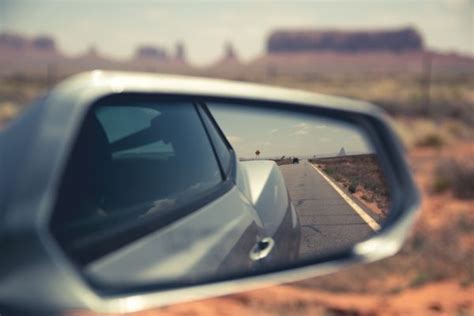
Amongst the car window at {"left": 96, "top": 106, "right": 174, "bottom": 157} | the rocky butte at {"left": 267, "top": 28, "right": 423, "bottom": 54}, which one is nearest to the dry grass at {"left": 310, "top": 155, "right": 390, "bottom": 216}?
the car window at {"left": 96, "top": 106, "right": 174, "bottom": 157}

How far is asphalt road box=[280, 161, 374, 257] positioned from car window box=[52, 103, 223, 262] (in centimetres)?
43

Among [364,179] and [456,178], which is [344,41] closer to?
[456,178]

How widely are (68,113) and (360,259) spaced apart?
1.15 m

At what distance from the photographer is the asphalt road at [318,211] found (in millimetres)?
2436

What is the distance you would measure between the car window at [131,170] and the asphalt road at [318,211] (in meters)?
0.43

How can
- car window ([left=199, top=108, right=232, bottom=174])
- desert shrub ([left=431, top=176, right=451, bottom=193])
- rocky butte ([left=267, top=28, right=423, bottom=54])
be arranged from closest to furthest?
car window ([left=199, top=108, right=232, bottom=174]) < desert shrub ([left=431, top=176, right=451, bottom=193]) < rocky butte ([left=267, top=28, right=423, bottom=54])

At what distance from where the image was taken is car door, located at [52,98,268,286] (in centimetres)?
184

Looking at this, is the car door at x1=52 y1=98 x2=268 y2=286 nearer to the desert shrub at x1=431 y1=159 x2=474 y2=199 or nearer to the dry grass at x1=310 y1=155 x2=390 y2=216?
the dry grass at x1=310 y1=155 x2=390 y2=216

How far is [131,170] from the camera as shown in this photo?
244 centimetres

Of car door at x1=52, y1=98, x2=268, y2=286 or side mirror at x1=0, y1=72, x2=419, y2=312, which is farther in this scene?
car door at x1=52, y1=98, x2=268, y2=286

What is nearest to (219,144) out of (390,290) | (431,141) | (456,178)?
(390,290)

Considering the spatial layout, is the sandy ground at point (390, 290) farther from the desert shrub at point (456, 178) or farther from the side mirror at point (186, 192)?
the desert shrub at point (456, 178)

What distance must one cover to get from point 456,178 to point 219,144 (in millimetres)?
13578

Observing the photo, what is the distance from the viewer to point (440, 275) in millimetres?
8352
